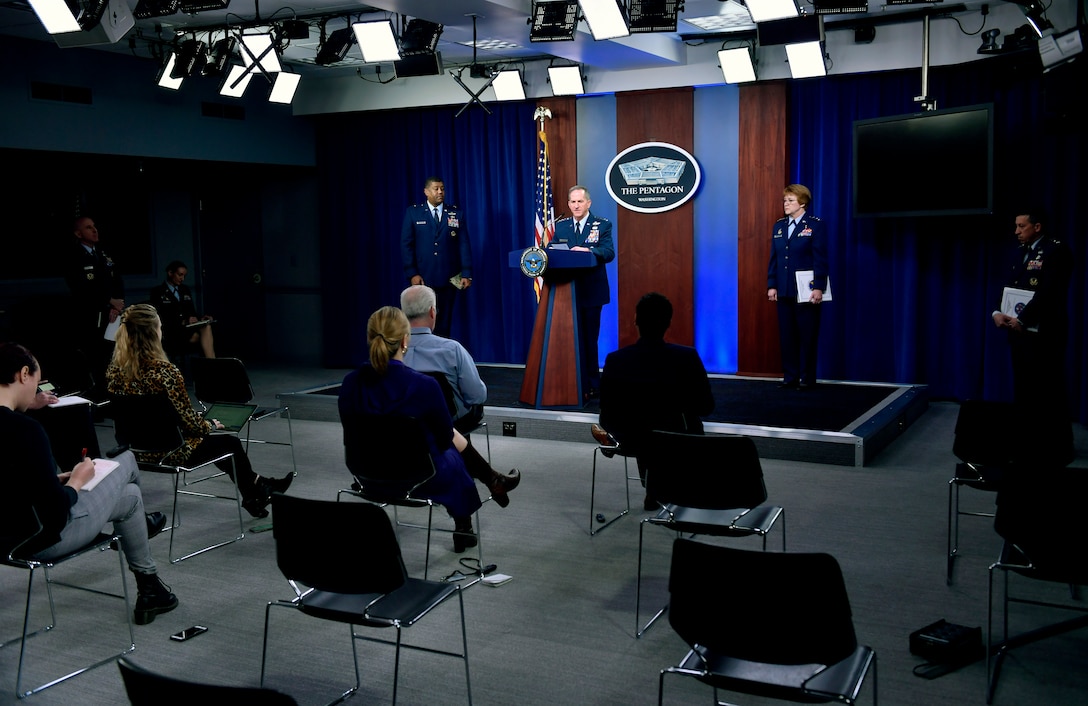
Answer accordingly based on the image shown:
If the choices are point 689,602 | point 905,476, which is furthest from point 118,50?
point 689,602

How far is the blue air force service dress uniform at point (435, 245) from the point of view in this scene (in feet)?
30.0

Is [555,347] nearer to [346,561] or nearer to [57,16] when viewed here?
[57,16]

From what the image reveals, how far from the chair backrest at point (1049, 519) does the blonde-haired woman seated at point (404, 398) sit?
2098mm

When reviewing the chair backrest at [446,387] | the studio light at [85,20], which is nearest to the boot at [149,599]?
the chair backrest at [446,387]

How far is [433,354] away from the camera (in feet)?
15.4

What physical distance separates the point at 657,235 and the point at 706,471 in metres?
Result: 6.04

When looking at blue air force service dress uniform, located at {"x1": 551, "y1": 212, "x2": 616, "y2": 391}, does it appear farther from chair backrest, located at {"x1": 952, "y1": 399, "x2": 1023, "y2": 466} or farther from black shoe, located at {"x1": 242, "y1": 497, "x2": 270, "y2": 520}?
chair backrest, located at {"x1": 952, "y1": 399, "x2": 1023, "y2": 466}

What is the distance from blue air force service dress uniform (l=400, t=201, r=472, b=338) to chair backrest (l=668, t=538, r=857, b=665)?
6971mm

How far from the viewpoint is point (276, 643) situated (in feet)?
12.1

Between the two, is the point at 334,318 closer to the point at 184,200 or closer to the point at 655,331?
the point at 184,200

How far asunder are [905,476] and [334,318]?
275 inches

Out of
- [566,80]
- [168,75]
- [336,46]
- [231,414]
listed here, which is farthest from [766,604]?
[566,80]

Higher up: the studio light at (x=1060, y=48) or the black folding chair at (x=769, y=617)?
the studio light at (x=1060, y=48)

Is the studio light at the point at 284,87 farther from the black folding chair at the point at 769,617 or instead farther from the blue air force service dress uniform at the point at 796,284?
the black folding chair at the point at 769,617
